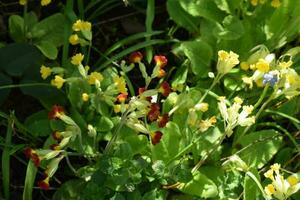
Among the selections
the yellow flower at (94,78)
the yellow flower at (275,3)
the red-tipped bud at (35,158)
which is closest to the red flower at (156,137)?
the yellow flower at (94,78)

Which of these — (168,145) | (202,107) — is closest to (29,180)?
(168,145)

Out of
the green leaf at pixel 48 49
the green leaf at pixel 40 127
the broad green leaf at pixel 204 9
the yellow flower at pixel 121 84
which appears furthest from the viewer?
the broad green leaf at pixel 204 9

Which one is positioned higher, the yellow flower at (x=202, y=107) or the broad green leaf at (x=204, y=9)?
the broad green leaf at (x=204, y=9)

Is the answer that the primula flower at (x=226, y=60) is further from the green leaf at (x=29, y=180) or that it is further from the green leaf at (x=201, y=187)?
the green leaf at (x=29, y=180)

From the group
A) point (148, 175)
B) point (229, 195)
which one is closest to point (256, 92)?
point (229, 195)

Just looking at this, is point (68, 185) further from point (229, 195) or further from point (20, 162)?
point (229, 195)

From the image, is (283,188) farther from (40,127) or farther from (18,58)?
(18,58)

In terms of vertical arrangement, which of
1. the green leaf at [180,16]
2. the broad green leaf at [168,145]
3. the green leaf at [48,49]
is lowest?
the broad green leaf at [168,145]
